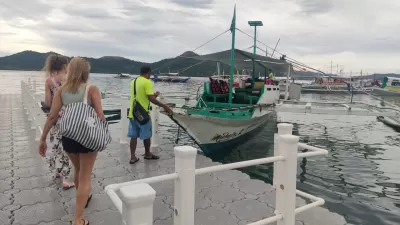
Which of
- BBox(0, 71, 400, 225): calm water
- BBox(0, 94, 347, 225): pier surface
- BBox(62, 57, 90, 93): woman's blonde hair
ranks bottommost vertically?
BBox(0, 71, 400, 225): calm water

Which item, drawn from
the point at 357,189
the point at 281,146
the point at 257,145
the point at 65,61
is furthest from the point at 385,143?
the point at 65,61

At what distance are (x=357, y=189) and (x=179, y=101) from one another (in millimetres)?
7741

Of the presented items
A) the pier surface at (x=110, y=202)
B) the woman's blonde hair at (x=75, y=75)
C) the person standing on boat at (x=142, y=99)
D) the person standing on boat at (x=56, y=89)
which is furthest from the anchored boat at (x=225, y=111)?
the woman's blonde hair at (x=75, y=75)

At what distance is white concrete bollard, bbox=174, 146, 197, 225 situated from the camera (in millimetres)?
2521

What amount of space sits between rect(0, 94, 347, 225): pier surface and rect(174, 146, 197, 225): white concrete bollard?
44.9 inches

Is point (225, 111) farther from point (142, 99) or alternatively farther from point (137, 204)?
point (137, 204)

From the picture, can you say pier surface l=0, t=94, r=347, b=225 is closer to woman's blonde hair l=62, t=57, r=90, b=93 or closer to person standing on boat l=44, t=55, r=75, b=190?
person standing on boat l=44, t=55, r=75, b=190

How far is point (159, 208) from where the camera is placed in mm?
4070

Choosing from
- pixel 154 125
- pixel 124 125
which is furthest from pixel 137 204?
pixel 124 125

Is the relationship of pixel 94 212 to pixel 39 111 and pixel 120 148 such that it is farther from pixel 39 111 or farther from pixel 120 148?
pixel 39 111

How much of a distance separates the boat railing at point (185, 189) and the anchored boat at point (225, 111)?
5588 millimetres

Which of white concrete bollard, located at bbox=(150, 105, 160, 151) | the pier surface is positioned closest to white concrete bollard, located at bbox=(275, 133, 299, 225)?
the pier surface

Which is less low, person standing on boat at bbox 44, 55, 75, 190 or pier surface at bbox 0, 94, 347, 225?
person standing on boat at bbox 44, 55, 75, 190

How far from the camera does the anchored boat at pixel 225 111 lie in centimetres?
933
